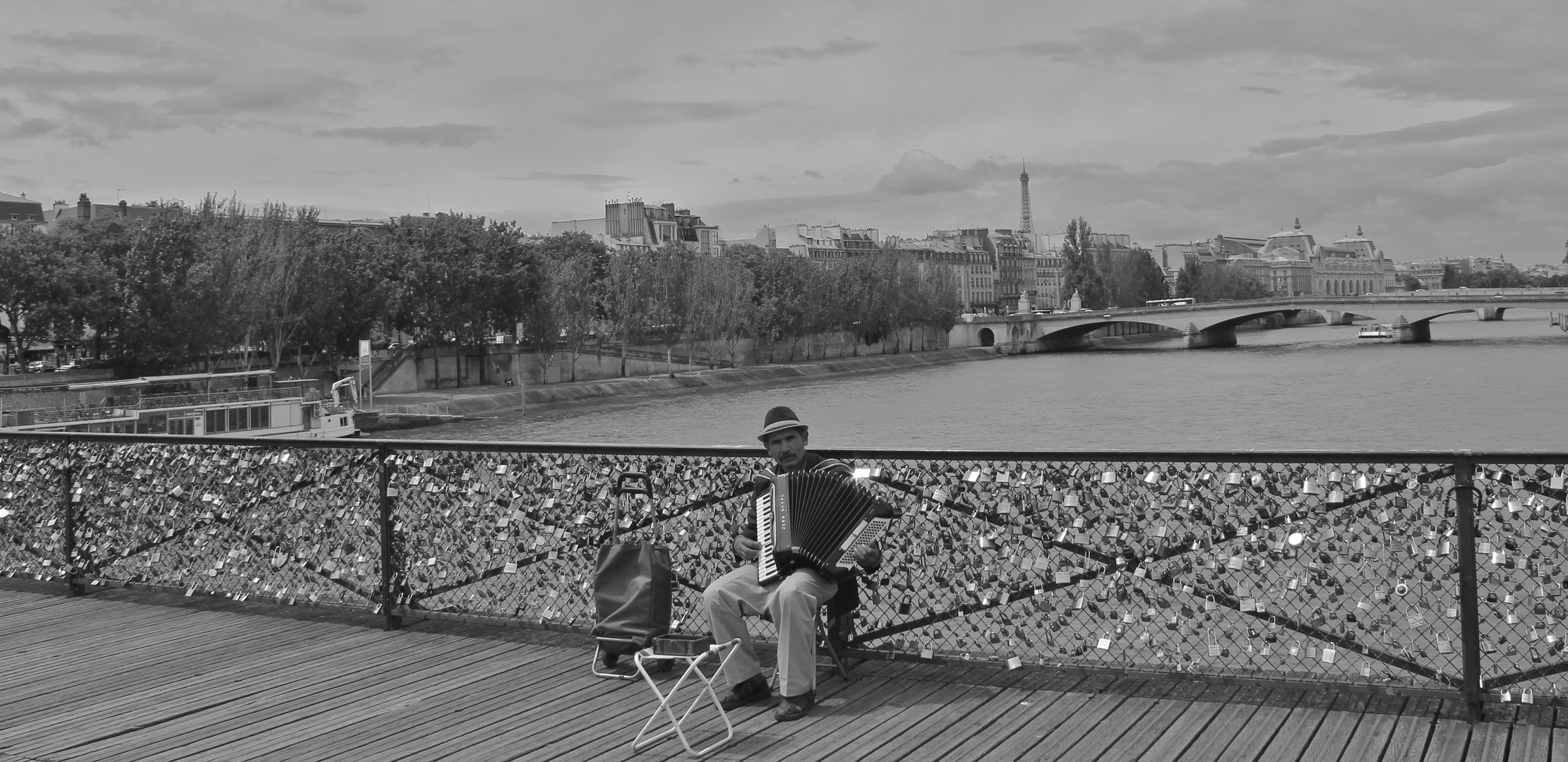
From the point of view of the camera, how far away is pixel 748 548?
6734 millimetres

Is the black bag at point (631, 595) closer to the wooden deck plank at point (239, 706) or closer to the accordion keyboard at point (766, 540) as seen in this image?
the accordion keyboard at point (766, 540)

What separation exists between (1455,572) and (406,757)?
4.52 m

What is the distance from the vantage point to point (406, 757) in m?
6.01

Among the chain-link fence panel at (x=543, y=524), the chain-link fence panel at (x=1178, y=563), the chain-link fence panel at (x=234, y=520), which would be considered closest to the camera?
the chain-link fence panel at (x=1178, y=563)

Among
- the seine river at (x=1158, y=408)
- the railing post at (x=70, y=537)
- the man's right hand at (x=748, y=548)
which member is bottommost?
the seine river at (x=1158, y=408)

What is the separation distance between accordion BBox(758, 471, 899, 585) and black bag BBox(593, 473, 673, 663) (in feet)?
1.74

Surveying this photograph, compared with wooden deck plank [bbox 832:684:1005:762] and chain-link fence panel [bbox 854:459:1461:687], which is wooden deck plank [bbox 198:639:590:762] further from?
wooden deck plank [bbox 832:684:1005:762]

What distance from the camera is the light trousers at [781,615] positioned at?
20.9ft

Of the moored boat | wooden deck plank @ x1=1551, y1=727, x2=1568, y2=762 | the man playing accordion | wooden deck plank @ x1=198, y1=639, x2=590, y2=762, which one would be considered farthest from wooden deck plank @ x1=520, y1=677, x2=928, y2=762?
the moored boat

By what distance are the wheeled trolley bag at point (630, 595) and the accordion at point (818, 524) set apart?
532mm

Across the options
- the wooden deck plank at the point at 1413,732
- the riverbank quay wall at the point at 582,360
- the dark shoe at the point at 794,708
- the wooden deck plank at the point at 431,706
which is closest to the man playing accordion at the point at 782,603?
the dark shoe at the point at 794,708

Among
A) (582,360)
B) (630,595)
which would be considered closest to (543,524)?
(630,595)

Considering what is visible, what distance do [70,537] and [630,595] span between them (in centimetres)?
564

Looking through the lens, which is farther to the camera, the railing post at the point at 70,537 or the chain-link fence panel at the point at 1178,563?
the railing post at the point at 70,537
